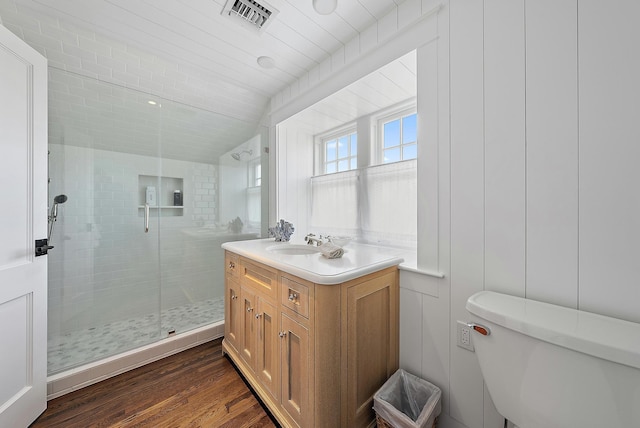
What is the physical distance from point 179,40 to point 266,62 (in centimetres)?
60

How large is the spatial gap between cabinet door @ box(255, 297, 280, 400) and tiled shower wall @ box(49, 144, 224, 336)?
1.26 meters

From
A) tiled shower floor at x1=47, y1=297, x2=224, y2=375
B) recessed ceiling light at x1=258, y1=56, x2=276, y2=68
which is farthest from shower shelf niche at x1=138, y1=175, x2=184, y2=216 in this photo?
recessed ceiling light at x1=258, y1=56, x2=276, y2=68

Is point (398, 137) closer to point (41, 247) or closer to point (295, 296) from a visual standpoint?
point (295, 296)

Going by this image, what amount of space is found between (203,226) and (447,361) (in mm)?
2294

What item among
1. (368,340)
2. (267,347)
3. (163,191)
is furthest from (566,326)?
(163,191)

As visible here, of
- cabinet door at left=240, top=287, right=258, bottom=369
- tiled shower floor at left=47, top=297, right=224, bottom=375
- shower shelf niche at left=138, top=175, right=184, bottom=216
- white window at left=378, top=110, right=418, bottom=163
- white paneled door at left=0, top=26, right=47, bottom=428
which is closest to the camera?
white paneled door at left=0, top=26, right=47, bottom=428

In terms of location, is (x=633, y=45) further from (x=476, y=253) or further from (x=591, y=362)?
(x=591, y=362)

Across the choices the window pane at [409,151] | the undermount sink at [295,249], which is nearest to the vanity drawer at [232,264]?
the undermount sink at [295,249]

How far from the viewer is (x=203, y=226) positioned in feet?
7.95

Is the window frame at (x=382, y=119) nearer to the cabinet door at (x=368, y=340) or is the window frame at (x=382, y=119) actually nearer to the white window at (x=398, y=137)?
the white window at (x=398, y=137)

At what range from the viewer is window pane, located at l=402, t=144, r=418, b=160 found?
1.72 meters

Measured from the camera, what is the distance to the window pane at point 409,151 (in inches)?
67.6

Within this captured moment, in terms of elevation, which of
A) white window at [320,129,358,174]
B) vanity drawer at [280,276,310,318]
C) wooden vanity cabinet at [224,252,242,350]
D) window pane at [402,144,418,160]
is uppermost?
white window at [320,129,358,174]

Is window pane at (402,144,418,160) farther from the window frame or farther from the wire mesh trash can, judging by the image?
the wire mesh trash can
